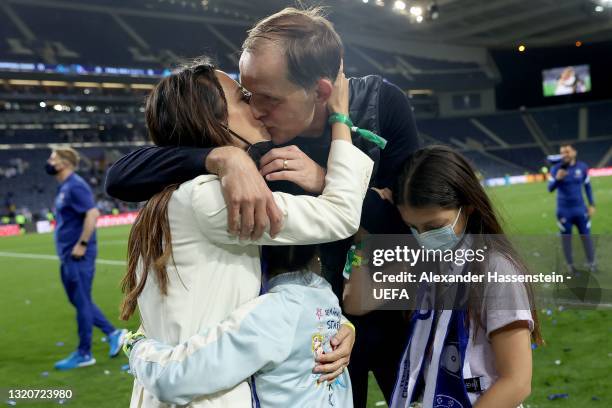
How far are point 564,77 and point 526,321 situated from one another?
5067 centimetres

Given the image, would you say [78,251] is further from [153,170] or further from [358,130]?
[358,130]

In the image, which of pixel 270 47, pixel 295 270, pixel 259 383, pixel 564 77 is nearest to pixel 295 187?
pixel 295 270

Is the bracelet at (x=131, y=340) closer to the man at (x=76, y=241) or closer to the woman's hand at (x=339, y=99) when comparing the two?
the woman's hand at (x=339, y=99)

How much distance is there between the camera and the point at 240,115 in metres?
1.67

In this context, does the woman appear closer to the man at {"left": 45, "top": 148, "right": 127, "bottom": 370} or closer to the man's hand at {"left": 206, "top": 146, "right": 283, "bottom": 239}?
the man's hand at {"left": 206, "top": 146, "right": 283, "bottom": 239}

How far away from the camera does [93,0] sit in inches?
1610

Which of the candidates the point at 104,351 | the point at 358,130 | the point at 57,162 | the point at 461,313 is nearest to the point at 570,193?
the point at 104,351

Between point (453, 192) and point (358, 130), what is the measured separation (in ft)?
1.19

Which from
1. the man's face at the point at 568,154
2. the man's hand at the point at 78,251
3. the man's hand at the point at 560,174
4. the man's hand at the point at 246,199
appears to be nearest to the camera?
the man's hand at the point at 246,199

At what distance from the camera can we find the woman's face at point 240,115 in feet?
5.43

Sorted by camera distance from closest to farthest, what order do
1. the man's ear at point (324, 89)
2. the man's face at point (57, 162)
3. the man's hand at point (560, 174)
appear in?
the man's ear at point (324, 89) < the man's face at point (57, 162) < the man's hand at point (560, 174)

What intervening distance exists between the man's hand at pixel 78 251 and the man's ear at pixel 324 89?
507 cm

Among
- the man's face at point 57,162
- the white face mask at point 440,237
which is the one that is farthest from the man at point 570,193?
the white face mask at point 440,237

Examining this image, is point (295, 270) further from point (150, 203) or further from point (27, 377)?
point (27, 377)
